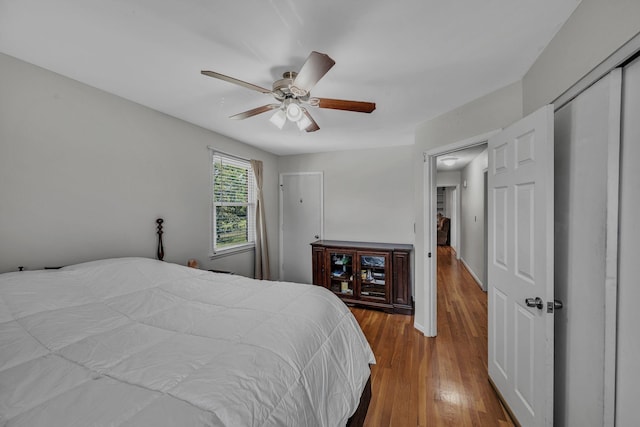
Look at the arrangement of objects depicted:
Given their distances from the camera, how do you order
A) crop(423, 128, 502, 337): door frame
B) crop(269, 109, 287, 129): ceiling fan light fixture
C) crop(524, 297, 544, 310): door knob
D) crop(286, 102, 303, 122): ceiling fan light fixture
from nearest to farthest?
1. crop(524, 297, 544, 310): door knob
2. crop(286, 102, 303, 122): ceiling fan light fixture
3. crop(269, 109, 287, 129): ceiling fan light fixture
4. crop(423, 128, 502, 337): door frame

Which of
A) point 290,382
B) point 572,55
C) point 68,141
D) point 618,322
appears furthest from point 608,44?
point 68,141

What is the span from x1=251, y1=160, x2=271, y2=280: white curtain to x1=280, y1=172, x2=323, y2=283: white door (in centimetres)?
69

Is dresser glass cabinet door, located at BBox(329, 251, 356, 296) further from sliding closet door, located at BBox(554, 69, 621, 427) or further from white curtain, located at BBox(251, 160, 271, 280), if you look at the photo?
sliding closet door, located at BBox(554, 69, 621, 427)

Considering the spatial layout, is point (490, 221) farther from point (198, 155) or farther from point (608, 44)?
point (198, 155)

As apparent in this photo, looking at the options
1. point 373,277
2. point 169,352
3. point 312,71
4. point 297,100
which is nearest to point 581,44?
point 312,71

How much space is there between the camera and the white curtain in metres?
3.72

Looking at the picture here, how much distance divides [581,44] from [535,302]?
131 cm

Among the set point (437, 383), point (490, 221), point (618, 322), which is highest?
point (490, 221)

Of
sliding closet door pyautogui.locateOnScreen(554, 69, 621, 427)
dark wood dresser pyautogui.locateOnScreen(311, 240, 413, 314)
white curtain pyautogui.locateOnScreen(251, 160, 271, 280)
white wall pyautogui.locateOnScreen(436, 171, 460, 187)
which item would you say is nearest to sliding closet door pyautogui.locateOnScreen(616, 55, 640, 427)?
sliding closet door pyautogui.locateOnScreen(554, 69, 621, 427)

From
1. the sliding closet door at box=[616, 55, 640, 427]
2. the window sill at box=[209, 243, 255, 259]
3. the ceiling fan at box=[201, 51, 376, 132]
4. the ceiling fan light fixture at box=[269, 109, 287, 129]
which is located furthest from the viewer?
the window sill at box=[209, 243, 255, 259]

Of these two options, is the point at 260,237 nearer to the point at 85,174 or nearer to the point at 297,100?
the point at 85,174

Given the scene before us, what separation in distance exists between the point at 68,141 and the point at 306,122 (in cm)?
178

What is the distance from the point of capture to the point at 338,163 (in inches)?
162

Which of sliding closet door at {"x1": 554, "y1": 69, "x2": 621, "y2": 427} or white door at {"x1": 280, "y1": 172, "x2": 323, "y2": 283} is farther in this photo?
white door at {"x1": 280, "y1": 172, "x2": 323, "y2": 283}
